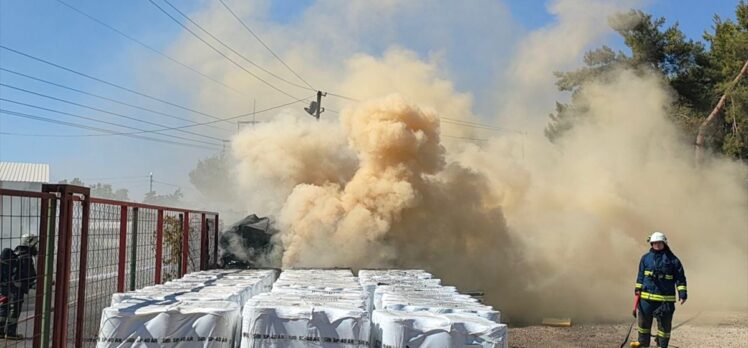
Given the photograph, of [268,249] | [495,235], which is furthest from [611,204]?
[268,249]

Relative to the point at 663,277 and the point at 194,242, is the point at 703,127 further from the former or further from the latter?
the point at 194,242

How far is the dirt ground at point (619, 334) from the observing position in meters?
10.7

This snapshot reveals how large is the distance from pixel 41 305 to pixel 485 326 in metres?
3.35

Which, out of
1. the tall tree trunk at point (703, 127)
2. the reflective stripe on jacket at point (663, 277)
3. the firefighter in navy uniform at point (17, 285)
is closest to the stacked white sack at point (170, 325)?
→ the firefighter in navy uniform at point (17, 285)

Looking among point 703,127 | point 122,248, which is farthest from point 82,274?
point 703,127

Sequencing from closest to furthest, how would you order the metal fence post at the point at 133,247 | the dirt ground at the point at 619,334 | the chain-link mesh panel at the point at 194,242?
1. the metal fence post at the point at 133,247
2. the dirt ground at the point at 619,334
3. the chain-link mesh panel at the point at 194,242

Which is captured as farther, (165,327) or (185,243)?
(185,243)

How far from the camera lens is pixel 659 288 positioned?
352 inches

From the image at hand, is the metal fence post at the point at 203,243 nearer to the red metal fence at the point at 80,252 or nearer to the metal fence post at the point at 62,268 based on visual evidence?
the red metal fence at the point at 80,252

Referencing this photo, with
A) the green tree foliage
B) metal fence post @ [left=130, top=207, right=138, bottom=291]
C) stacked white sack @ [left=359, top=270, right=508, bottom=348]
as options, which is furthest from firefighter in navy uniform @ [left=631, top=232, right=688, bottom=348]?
the green tree foliage

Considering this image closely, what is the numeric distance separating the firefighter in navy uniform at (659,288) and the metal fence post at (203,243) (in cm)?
731

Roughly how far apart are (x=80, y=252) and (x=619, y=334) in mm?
9322

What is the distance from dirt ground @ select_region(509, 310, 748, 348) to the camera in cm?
1070

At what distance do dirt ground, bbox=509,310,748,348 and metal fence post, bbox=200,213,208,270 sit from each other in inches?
220
